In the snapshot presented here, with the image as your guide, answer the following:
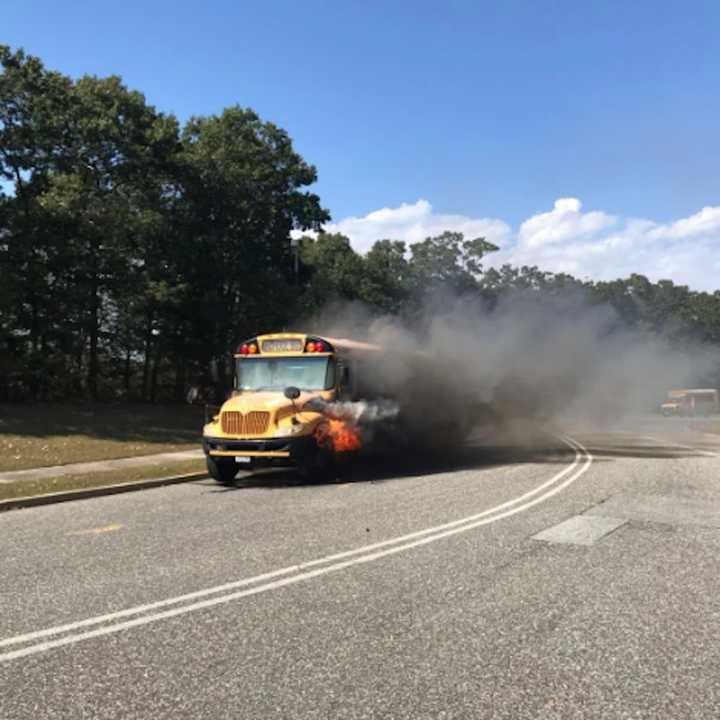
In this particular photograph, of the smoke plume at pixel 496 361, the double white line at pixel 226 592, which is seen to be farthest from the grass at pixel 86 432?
the double white line at pixel 226 592

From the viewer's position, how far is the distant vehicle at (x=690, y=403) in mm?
50781

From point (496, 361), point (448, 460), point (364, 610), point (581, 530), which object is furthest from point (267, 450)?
point (496, 361)

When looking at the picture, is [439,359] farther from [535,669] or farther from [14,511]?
[535,669]

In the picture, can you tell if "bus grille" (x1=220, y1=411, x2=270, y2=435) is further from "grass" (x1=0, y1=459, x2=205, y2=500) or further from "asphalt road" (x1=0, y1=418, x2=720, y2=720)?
"asphalt road" (x1=0, y1=418, x2=720, y2=720)

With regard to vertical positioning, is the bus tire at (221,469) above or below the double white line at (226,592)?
above

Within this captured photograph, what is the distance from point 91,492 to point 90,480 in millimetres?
1167

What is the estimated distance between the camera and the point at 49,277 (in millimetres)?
29406

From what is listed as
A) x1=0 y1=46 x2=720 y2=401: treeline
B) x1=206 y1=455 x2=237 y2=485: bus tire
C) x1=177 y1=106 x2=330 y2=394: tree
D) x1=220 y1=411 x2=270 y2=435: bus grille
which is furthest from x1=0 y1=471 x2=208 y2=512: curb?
x1=177 y1=106 x2=330 y2=394: tree

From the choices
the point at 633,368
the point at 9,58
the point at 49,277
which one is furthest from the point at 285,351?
the point at 633,368

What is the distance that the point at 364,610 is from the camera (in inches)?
211

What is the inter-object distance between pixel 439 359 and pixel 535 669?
1559cm

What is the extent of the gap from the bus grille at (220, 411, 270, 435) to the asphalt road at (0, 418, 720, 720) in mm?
2574

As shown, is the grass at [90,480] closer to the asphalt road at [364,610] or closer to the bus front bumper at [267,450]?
the asphalt road at [364,610]

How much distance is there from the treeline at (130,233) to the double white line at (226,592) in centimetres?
2008
